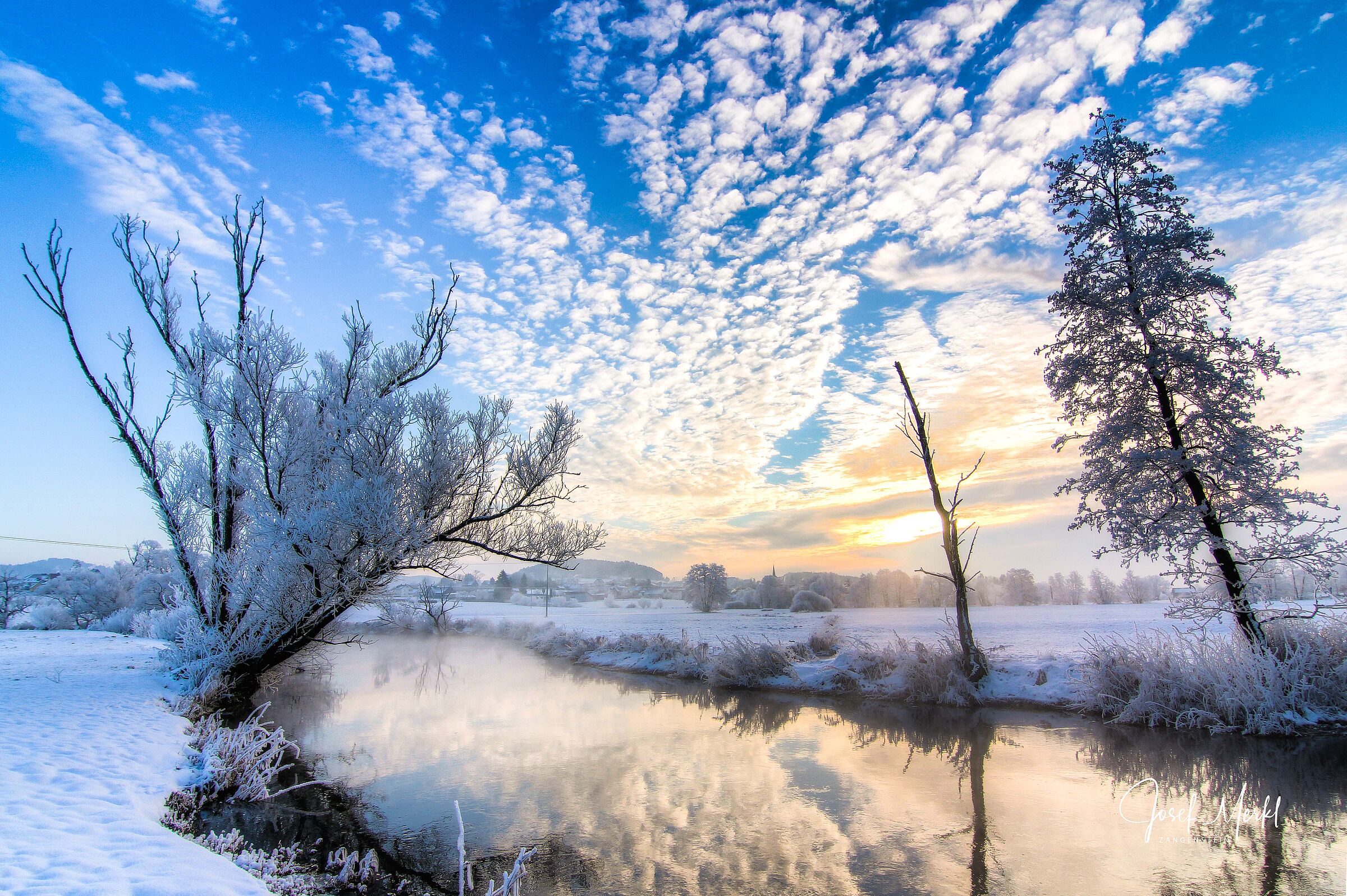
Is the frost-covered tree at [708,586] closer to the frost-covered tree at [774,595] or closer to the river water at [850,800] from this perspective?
the frost-covered tree at [774,595]

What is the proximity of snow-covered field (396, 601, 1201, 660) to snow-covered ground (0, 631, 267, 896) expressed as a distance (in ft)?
42.4

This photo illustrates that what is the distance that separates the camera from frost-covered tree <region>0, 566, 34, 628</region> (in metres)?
35.8

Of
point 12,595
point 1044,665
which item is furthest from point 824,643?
point 12,595

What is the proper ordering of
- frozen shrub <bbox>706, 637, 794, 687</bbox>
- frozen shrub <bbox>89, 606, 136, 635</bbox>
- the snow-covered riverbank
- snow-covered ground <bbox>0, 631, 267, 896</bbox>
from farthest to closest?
frozen shrub <bbox>89, 606, 136, 635</bbox>, frozen shrub <bbox>706, 637, 794, 687</bbox>, the snow-covered riverbank, snow-covered ground <bbox>0, 631, 267, 896</bbox>

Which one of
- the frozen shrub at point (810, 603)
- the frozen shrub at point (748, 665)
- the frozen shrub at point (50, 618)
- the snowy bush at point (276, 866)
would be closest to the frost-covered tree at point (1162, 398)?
the frozen shrub at point (748, 665)

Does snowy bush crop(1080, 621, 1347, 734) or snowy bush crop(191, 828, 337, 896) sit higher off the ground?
snowy bush crop(1080, 621, 1347, 734)

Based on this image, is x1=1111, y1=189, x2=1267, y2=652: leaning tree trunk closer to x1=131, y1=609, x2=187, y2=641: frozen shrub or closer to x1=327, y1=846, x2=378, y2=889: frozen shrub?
x1=327, y1=846, x2=378, y2=889: frozen shrub

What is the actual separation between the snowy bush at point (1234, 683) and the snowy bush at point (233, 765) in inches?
536

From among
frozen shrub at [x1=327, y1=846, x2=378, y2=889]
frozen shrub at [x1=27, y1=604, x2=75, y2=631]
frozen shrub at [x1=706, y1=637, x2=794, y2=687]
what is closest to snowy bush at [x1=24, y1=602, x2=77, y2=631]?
frozen shrub at [x1=27, y1=604, x2=75, y2=631]

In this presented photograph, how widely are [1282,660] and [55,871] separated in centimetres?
1614

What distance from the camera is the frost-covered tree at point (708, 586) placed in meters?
57.4

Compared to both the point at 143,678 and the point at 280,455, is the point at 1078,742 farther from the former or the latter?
the point at 143,678

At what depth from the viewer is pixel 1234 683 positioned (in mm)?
9734

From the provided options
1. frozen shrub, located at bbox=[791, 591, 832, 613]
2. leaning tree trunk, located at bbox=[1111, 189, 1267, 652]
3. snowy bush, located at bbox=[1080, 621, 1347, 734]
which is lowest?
frozen shrub, located at bbox=[791, 591, 832, 613]
